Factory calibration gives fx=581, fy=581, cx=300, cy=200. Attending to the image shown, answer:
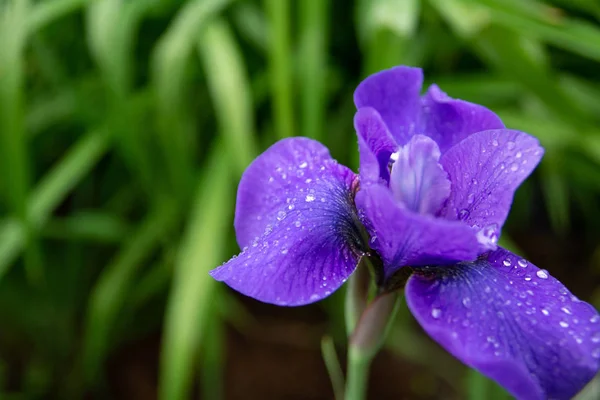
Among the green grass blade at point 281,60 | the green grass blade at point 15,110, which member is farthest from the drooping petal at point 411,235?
the green grass blade at point 15,110

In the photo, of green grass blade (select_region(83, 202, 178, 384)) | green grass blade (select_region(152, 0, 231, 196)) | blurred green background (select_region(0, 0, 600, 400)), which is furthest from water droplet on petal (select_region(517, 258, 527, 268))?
green grass blade (select_region(83, 202, 178, 384))

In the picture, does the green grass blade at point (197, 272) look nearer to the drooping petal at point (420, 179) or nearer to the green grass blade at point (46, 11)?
the green grass blade at point (46, 11)

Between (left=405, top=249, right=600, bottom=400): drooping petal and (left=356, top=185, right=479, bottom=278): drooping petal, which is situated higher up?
(left=356, top=185, right=479, bottom=278): drooping petal

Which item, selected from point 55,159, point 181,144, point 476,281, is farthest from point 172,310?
point 476,281

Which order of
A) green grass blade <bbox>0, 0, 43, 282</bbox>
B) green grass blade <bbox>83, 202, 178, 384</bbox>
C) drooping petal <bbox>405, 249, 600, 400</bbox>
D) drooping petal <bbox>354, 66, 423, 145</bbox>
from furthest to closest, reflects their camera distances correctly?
green grass blade <bbox>83, 202, 178, 384</bbox>
green grass blade <bbox>0, 0, 43, 282</bbox>
drooping petal <bbox>354, 66, 423, 145</bbox>
drooping petal <bbox>405, 249, 600, 400</bbox>

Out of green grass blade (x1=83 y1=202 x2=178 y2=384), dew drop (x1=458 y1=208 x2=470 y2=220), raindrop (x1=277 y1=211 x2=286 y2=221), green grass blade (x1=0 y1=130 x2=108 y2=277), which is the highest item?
raindrop (x1=277 y1=211 x2=286 y2=221)

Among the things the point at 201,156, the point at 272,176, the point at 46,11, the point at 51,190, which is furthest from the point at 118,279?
the point at 272,176

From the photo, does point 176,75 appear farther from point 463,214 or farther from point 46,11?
point 463,214

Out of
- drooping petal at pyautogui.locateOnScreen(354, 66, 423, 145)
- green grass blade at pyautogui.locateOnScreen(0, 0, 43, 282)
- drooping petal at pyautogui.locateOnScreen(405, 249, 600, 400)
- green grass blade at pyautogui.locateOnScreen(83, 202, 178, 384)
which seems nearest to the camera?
drooping petal at pyautogui.locateOnScreen(405, 249, 600, 400)

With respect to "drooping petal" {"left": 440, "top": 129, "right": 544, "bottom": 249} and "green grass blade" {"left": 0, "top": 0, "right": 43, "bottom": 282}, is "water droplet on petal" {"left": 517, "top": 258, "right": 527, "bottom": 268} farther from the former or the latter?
"green grass blade" {"left": 0, "top": 0, "right": 43, "bottom": 282}
